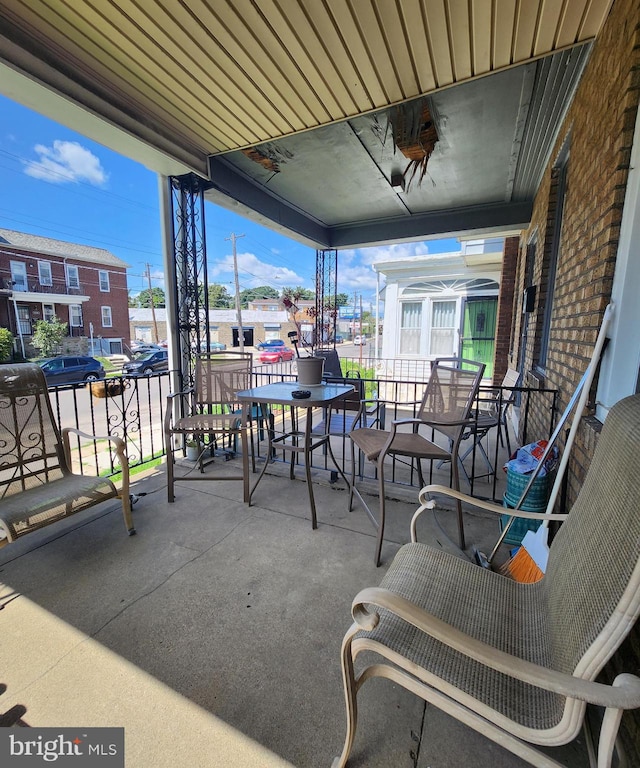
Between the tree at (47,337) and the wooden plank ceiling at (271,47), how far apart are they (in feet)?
61.1

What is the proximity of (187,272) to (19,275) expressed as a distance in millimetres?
19445

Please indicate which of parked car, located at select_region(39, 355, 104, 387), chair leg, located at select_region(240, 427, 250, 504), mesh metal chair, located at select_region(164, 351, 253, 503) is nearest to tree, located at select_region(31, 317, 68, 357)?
parked car, located at select_region(39, 355, 104, 387)

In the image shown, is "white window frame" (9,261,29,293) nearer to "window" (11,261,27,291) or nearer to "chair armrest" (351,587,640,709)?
"window" (11,261,27,291)

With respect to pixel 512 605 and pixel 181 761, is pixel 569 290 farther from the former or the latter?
pixel 181 761

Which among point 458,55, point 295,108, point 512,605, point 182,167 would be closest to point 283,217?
point 182,167

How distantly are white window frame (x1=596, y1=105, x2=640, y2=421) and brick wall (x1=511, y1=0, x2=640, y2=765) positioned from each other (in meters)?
0.06

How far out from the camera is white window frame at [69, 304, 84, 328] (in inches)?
729

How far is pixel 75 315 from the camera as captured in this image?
61.5ft

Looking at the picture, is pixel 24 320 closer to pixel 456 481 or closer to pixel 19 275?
pixel 19 275

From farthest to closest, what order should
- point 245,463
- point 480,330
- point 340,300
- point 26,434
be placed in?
point 340,300 < point 480,330 < point 245,463 < point 26,434

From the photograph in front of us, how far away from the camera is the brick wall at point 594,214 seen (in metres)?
1.44

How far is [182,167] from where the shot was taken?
9.94 ft

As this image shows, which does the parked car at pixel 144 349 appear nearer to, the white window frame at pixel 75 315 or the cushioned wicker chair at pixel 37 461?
the white window frame at pixel 75 315

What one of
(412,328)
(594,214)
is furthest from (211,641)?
(412,328)
